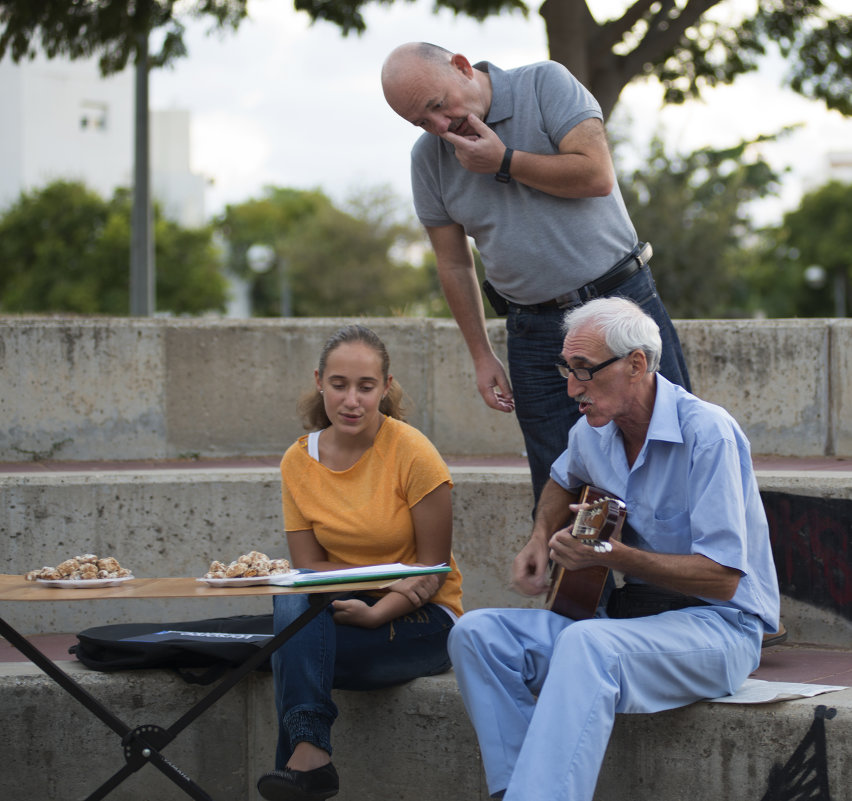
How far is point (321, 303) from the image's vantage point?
43.3 metres

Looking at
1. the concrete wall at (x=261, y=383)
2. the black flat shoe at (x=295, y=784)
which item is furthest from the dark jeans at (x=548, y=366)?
the concrete wall at (x=261, y=383)

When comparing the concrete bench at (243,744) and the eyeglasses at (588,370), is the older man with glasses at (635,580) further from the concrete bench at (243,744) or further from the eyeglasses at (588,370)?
the concrete bench at (243,744)

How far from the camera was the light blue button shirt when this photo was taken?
2.93 m

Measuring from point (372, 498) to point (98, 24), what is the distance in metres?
6.91

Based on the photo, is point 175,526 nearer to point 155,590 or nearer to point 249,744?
point 249,744

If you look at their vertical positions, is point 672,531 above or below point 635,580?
above

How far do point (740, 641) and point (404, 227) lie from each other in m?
40.7

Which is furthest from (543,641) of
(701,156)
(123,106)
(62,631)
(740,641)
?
(123,106)

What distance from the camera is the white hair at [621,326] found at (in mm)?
3066

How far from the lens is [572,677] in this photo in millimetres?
2789

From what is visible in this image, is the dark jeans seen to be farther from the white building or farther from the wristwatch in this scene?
the white building

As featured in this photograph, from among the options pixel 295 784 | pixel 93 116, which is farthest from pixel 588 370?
pixel 93 116

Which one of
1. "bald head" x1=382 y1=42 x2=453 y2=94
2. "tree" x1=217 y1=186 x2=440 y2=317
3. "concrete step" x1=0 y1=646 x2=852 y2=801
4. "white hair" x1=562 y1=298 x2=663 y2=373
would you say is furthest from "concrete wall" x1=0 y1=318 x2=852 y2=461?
"tree" x1=217 y1=186 x2=440 y2=317

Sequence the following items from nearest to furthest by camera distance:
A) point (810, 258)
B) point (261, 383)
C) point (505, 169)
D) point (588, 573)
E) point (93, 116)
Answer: point (588, 573) → point (505, 169) → point (261, 383) → point (810, 258) → point (93, 116)
